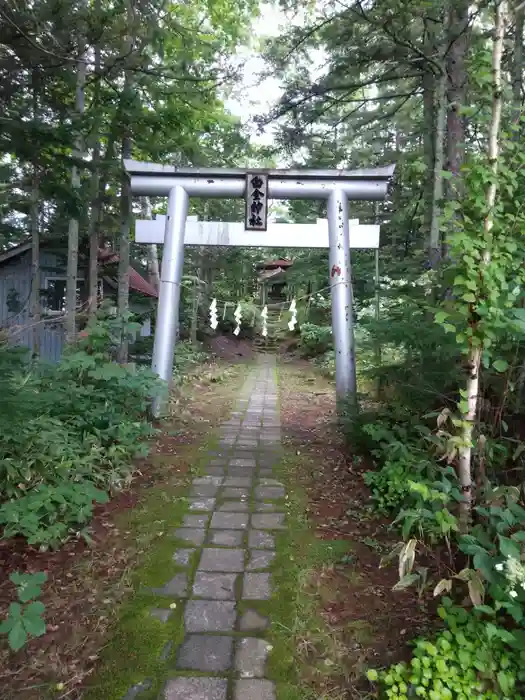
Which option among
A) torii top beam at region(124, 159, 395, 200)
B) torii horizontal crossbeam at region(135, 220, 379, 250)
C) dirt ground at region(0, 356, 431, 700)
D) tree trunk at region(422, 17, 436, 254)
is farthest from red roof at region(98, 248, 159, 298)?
dirt ground at region(0, 356, 431, 700)

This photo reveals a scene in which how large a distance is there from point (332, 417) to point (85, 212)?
15.9ft

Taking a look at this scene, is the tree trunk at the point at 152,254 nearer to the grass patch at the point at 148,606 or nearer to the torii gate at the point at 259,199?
the torii gate at the point at 259,199

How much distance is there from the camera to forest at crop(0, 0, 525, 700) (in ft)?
7.09

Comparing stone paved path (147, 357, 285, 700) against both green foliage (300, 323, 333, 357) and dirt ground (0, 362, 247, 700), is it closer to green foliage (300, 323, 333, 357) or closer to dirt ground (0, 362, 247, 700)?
dirt ground (0, 362, 247, 700)

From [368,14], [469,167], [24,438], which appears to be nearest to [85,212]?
[24,438]

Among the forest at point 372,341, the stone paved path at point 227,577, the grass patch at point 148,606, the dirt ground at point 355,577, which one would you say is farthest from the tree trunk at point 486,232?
the grass patch at point 148,606

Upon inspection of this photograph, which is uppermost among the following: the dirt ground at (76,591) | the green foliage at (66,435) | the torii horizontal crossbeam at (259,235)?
the torii horizontal crossbeam at (259,235)

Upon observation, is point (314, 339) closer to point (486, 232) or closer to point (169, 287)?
point (169, 287)

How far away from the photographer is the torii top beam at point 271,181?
666cm

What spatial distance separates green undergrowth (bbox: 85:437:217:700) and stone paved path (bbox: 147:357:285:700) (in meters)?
0.06

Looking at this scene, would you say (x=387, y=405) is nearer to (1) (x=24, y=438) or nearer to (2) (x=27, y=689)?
(1) (x=24, y=438)

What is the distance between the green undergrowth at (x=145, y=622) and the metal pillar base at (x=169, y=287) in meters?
2.98

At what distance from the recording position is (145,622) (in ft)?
8.21

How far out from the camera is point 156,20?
5809mm
